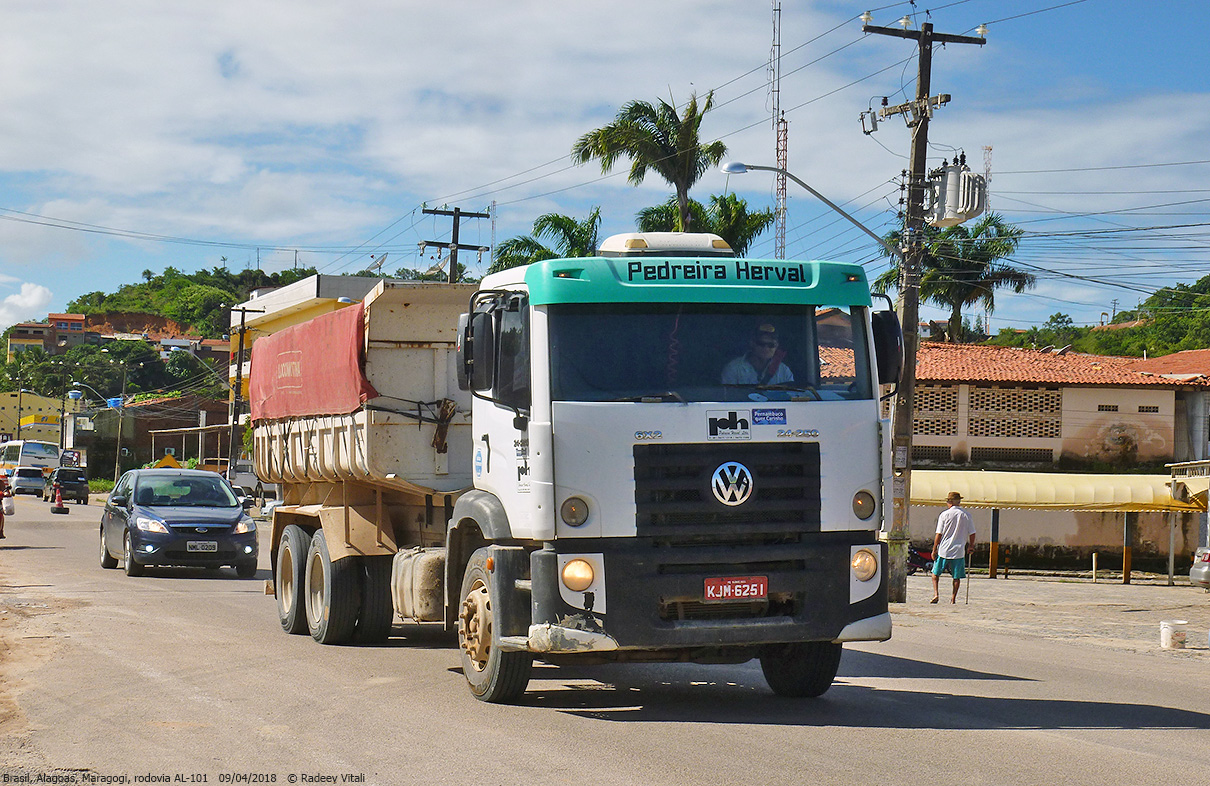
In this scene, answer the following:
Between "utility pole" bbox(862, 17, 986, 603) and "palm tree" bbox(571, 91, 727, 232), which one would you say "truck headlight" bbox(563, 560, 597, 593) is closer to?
"utility pole" bbox(862, 17, 986, 603)

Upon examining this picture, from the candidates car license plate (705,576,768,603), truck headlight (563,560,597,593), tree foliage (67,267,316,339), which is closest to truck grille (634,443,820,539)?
car license plate (705,576,768,603)

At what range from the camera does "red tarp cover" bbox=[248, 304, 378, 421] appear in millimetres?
11000

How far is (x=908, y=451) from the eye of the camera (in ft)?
71.5

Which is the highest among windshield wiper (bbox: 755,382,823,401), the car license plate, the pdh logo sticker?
windshield wiper (bbox: 755,382,823,401)

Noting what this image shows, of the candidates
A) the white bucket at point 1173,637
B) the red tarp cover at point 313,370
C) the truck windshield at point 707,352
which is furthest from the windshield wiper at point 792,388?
the white bucket at point 1173,637

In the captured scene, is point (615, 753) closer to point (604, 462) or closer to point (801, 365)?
point (604, 462)

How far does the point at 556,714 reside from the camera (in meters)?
8.17

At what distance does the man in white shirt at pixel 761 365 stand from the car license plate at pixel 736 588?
123 centimetres

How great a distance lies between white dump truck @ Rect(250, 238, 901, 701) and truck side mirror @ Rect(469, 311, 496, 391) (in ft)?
0.05

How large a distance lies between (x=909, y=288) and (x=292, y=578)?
42.4 ft

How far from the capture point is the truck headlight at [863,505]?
805 centimetres

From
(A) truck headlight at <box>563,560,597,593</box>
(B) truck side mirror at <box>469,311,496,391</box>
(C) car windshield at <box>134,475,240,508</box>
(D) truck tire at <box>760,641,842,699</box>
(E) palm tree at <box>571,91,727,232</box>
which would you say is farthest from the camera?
(E) palm tree at <box>571,91,727,232</box>

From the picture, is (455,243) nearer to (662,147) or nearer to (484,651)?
(662,147)

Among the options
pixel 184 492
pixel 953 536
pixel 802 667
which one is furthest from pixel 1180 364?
pixel 802 667
